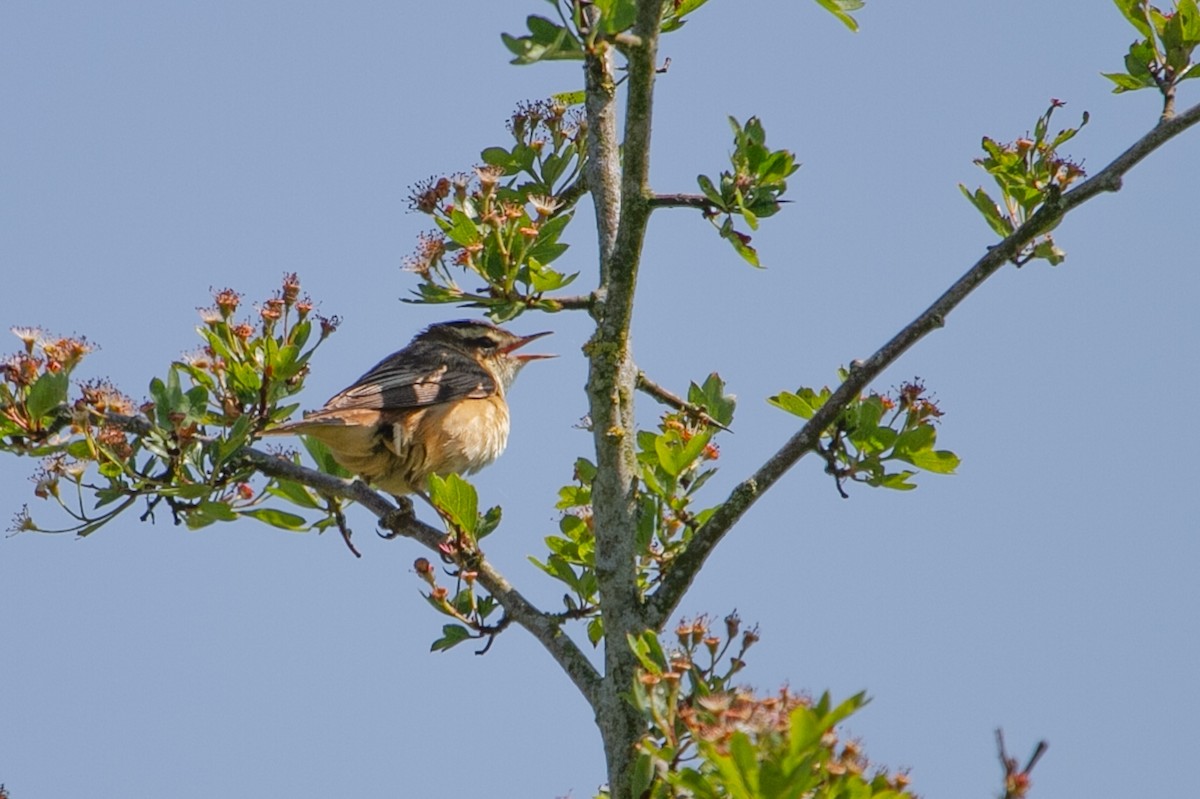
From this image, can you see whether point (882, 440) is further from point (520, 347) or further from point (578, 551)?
point (520, 347)

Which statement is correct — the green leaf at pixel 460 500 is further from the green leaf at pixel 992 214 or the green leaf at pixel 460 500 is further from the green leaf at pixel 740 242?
the green leaf at pixel 992 214

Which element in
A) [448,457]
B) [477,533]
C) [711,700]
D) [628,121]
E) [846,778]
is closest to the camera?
[846,778]

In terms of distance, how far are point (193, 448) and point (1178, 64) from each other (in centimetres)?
326

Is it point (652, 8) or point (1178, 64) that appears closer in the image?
point (652, 8)

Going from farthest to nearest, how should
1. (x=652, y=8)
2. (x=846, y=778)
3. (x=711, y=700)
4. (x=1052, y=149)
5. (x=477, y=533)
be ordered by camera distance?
(x=477, y=533)
(x=1052, y=149)
(x=652, y=8)
(x=711, y=700)
(x=846, y=778)

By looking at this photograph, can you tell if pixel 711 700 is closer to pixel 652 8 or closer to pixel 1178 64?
pixel 652 8

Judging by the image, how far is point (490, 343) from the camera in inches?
333

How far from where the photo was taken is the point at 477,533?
16.7 feet

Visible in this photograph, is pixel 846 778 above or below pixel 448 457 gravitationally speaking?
below

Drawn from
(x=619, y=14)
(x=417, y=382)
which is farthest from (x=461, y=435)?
(x=619, y=14)

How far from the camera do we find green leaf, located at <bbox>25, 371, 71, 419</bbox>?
4520 millimetres

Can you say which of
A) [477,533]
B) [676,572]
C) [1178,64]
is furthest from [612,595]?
[1178,64]

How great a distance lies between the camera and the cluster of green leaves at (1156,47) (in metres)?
4.51

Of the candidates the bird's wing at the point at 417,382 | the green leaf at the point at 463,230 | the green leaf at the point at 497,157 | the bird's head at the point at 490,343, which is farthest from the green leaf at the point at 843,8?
the bird's head at the point at 490,343
